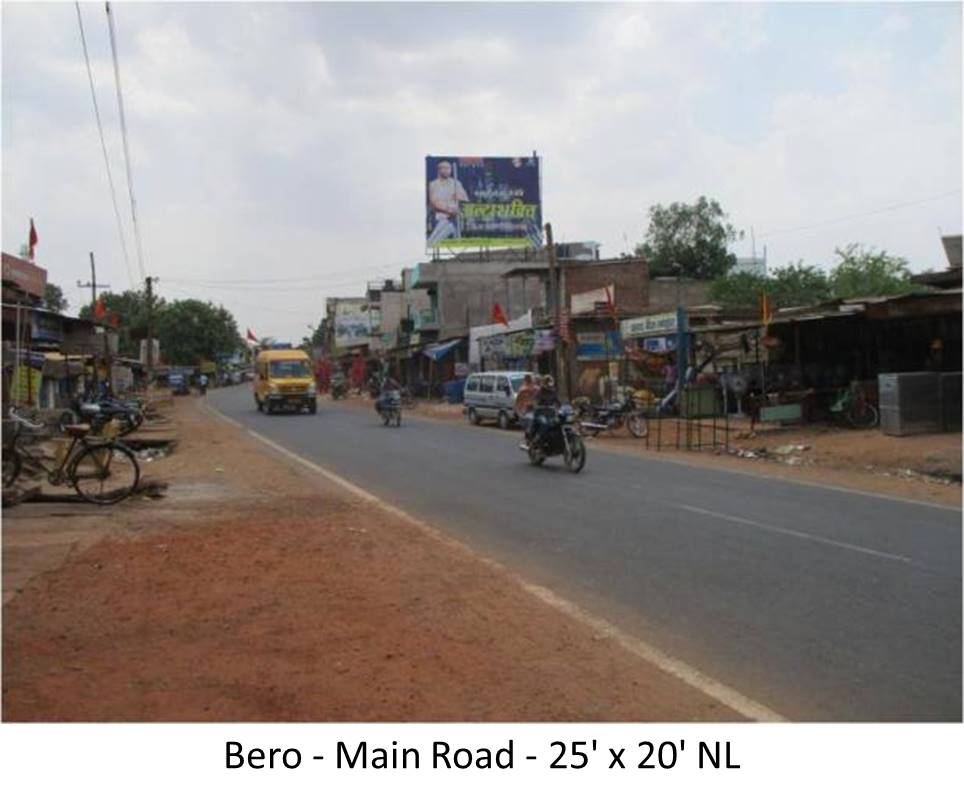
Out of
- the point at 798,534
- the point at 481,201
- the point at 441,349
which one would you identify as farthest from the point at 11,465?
the point at 481,201

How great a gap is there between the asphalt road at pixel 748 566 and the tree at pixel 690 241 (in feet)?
161

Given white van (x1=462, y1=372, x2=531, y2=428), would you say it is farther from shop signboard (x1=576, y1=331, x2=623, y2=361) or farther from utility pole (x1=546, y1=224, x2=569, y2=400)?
shop signboard (x1=576, y1=331, x2=623, y2=361)

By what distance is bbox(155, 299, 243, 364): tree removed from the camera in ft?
294

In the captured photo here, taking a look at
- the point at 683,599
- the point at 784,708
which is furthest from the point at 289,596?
the point at 784,708

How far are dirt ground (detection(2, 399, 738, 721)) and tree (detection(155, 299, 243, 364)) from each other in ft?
273

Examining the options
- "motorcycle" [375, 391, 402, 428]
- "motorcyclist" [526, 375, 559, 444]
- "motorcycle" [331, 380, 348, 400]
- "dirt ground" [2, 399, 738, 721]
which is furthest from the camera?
"motorcycle" [331, 380, 348, 400]

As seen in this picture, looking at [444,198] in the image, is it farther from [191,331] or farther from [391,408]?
[191,331]

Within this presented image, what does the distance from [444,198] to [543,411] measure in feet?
140

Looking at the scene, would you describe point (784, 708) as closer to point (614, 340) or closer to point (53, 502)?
point (53, 502)

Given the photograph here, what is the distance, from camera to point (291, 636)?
5.89 metres

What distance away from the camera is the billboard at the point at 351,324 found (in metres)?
98.8

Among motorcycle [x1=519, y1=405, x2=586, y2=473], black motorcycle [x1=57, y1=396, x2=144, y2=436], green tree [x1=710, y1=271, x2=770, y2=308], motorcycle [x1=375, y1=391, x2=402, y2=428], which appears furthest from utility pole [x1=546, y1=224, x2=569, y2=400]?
green tree [x1=710, y1=271, x2=770, y2=308]

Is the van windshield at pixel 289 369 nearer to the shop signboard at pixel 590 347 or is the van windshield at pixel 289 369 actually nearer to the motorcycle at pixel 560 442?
the shop signboard at pixel 590 347

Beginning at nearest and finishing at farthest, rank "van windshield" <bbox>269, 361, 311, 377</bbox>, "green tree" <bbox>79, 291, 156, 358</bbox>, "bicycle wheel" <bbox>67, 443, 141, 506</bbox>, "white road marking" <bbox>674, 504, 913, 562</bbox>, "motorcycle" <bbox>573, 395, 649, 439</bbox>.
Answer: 1. "white road marking" <bbox>674, 504, 913, 562</bbox>
2. "bicycle wheel" <bbox>67, 443, 141, 506</bbox>
3. "motorcycle" <bbox>573, 395, 649, 439</bbox>
4. "van windshield" <bbox>269, 361, 311, 377</bbox>
5. "green tree" <bbox>79, 291, 156, 358</bbox>
